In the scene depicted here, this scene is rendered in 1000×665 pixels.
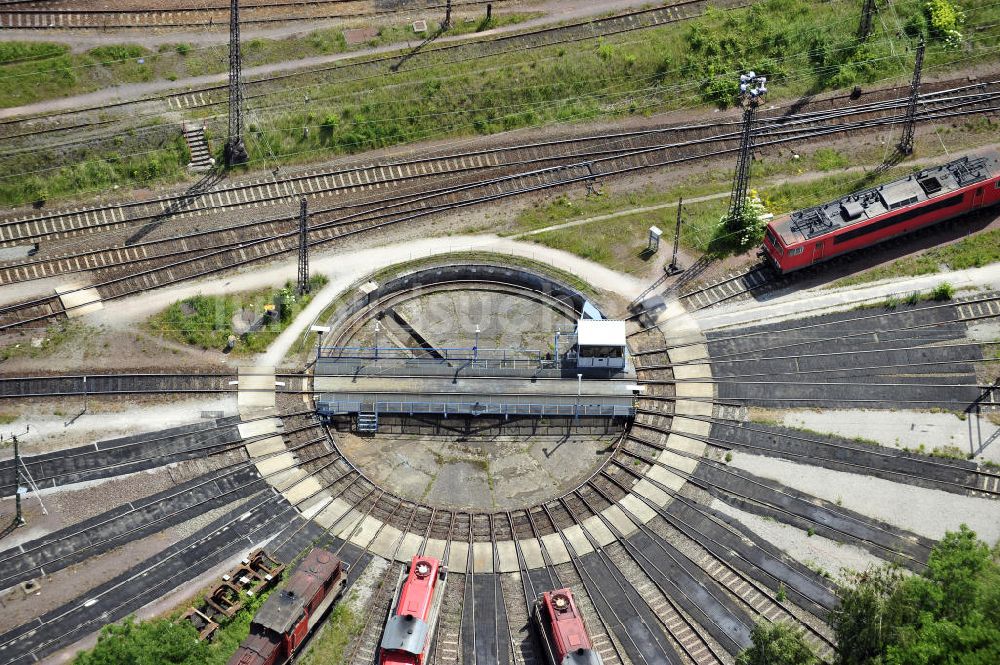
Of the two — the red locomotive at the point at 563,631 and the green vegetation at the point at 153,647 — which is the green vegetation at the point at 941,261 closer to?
the red locomotive at the point at 563,631

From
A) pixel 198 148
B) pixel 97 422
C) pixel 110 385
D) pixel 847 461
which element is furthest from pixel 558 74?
pixel 97 422

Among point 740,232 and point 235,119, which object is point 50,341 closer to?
point 235,119

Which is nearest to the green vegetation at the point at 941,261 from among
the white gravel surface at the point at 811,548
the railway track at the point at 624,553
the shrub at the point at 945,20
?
the railway track at the point at 624,553

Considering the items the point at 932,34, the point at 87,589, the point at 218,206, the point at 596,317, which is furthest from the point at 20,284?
the point at 932,34

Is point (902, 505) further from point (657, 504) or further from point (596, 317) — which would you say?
point (596, 317)

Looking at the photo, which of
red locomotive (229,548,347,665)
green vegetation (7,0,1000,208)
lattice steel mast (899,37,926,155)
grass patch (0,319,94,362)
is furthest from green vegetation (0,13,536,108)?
red locomotive (229,548,347,665)

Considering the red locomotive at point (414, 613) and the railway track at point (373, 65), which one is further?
the railway track at point (373, 65)
